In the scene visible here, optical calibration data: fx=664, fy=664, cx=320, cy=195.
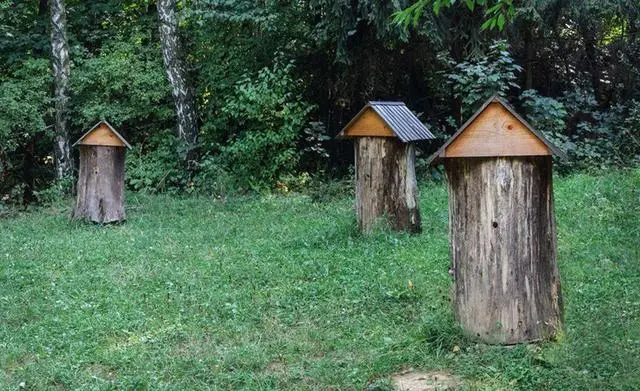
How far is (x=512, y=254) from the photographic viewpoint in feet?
14.4

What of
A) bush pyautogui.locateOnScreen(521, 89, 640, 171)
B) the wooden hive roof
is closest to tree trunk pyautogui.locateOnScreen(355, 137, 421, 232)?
the wooden hive roof

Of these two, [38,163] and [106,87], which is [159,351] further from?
[38,163]

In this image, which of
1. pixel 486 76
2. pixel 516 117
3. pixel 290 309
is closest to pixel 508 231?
pixel 516 117

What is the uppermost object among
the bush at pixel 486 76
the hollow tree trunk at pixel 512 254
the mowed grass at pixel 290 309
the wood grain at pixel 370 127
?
the bush at pixel 486 76

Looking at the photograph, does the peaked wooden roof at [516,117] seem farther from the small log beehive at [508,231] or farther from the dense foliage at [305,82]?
the dense foliage at [305,82]

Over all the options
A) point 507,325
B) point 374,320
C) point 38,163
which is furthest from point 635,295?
point 38,163

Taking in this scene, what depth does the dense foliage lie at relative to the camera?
39.6 ft

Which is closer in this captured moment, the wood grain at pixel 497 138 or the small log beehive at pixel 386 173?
the wood grain at pixel 497 138

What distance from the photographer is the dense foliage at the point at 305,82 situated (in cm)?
1206

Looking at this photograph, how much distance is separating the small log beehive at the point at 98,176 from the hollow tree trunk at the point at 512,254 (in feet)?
23.2

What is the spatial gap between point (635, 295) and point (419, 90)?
9.52m

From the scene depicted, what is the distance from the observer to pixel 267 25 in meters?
13.3

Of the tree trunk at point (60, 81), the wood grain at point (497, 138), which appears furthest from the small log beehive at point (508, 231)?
the tree trunk at point (60, 81)

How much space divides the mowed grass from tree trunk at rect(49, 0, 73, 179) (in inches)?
233
